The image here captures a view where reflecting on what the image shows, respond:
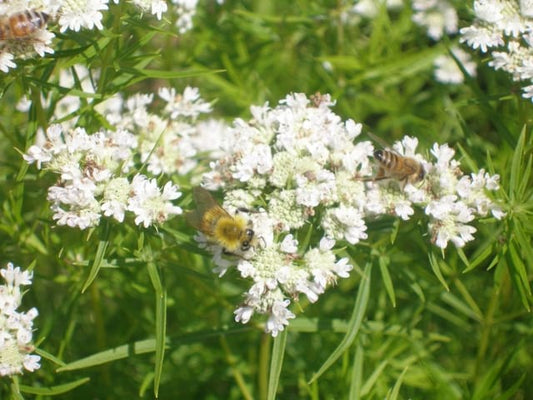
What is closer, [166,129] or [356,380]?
[356,380]

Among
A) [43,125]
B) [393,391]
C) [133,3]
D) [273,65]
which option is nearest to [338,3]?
[273,65]

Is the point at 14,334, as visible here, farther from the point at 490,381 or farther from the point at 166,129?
the point at 490,381

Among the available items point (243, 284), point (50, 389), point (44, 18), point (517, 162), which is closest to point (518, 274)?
point (517, 162)

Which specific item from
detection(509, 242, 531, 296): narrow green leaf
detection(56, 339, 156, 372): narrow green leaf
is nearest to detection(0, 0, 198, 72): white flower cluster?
detection(56, 339, 156, 372): narrow green leaf

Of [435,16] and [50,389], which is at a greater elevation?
[435,16]

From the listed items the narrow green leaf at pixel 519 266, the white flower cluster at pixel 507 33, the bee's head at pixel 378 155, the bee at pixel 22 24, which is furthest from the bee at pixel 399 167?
the bee at pixel 22 24

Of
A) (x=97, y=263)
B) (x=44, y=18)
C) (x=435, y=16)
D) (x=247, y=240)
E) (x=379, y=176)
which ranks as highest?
(x=435, y=16)

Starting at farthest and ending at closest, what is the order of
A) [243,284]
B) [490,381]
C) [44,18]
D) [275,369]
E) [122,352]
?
[243,284], [490,381], [122,352], [44,18], [275,369]
